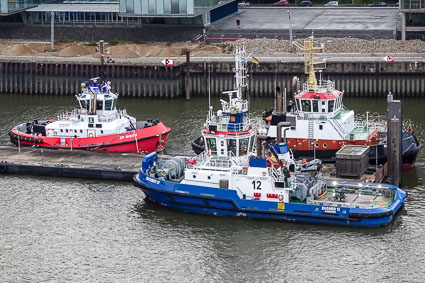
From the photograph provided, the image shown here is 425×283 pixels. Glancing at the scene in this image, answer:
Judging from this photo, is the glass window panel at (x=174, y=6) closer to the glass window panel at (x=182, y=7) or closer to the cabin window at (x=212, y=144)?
the glass window panel at (x=182, y=7)

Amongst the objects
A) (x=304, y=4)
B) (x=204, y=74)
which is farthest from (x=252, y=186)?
(x=304, y=4)

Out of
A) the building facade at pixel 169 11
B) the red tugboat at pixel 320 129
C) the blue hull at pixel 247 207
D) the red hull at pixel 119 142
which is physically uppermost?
the building facade at pixel 169 11

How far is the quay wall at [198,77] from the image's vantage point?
237ft

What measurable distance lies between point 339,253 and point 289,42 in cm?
4209

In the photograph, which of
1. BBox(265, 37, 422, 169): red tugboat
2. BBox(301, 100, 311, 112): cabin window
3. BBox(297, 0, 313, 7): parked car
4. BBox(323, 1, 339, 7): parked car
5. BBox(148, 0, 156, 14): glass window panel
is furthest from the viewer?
BBox(297, 0, 313, 7): parked car

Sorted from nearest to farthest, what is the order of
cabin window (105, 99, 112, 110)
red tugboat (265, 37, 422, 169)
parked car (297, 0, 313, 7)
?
red tugboat (265, 37, 422, 169) < cabin window (105, 99, 112, 110) < parked car (297, 0, 313, 7)

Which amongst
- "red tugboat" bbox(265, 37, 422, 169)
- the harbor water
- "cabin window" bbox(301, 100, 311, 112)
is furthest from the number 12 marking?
"cabin window" bbox(301, 100, 311, 112)

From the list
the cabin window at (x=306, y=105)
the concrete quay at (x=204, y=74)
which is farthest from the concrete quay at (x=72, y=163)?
the concrete quay at (x=204, y=74)

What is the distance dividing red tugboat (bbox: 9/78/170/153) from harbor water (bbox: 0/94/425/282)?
4.95 metres

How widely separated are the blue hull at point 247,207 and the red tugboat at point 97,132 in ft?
29.2

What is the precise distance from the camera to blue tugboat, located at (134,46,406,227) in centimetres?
4334

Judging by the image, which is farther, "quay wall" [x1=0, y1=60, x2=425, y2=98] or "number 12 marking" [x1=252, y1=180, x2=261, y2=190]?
"quay wall" [x1=0, y1=60, x2=425, y2=98]

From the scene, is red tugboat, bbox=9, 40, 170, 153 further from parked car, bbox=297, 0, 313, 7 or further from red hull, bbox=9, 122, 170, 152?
parked car, bbox=297, 0, 313, 7

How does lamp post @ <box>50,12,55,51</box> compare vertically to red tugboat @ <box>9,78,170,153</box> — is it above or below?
above
